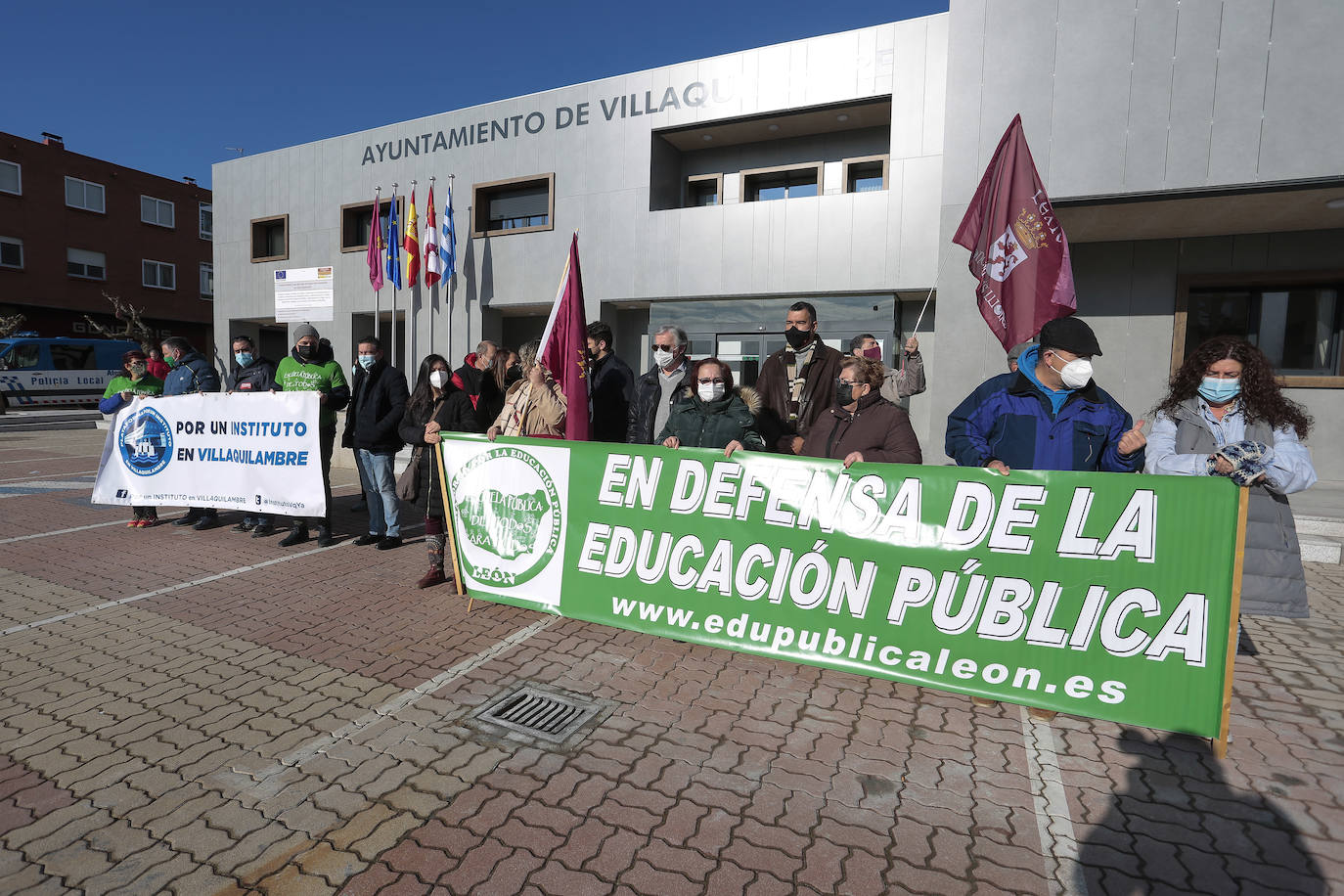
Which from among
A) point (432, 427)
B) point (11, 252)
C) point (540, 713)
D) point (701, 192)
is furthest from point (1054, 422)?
point (11, 252)

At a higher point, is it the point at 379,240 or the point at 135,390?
the point at 379,240

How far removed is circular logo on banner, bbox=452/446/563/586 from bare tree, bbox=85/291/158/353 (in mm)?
31644

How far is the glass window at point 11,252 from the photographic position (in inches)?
1085

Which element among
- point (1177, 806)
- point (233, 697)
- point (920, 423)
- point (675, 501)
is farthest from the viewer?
point (920, 423)

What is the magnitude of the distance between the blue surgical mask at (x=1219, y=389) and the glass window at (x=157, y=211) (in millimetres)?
41653

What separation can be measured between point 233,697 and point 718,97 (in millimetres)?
13088

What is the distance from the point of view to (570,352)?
5.52 m

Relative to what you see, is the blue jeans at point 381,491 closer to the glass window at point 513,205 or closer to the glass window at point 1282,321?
the glass window at point 513,205

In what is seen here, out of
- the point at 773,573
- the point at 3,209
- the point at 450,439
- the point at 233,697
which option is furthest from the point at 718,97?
the point at 3,209

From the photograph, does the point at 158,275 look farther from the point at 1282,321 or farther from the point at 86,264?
the point at 1282,321

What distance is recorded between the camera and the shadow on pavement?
220 cm

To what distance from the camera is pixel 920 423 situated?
12422 mm

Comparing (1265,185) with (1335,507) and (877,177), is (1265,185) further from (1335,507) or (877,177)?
(877,177)

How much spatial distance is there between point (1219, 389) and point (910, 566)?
199cm
